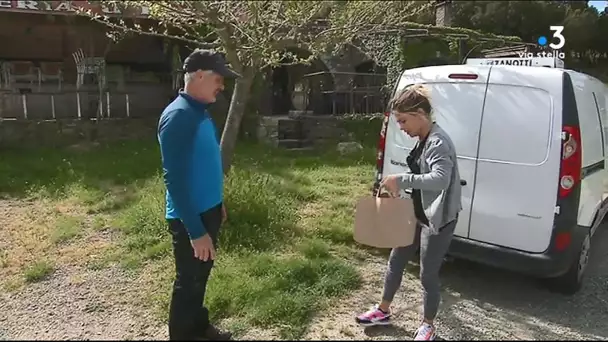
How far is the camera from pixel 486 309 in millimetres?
3926

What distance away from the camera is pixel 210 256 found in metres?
2.86

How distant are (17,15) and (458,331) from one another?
42.2 ft

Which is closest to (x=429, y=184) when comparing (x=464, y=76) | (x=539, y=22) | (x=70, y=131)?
(x=464, y=76)

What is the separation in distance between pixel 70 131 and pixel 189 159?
999 cm

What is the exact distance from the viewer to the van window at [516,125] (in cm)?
382

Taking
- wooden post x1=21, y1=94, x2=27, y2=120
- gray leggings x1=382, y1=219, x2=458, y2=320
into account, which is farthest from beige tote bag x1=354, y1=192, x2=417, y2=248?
wooden post x1=21, y1=94, x2=27, y2=120

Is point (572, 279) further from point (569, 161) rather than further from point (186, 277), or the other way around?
point (186, 277)

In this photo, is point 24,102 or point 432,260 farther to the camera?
point 24,102

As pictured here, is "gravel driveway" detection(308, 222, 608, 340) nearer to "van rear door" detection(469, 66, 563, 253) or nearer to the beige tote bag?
"van rear door" detection(469, 66, 563, 253)

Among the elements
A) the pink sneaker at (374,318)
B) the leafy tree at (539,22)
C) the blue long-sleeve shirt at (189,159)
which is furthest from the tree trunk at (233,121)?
the leafy tree at (539,22)

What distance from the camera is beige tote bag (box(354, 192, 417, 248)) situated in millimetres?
3137

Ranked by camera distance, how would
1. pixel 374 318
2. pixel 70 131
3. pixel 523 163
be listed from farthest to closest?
pixel 70 131, pixel 523 163, pixel 374 318

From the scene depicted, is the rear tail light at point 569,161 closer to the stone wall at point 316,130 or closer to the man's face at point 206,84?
the man's face at point 206,84

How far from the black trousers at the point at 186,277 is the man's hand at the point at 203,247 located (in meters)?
0.12
